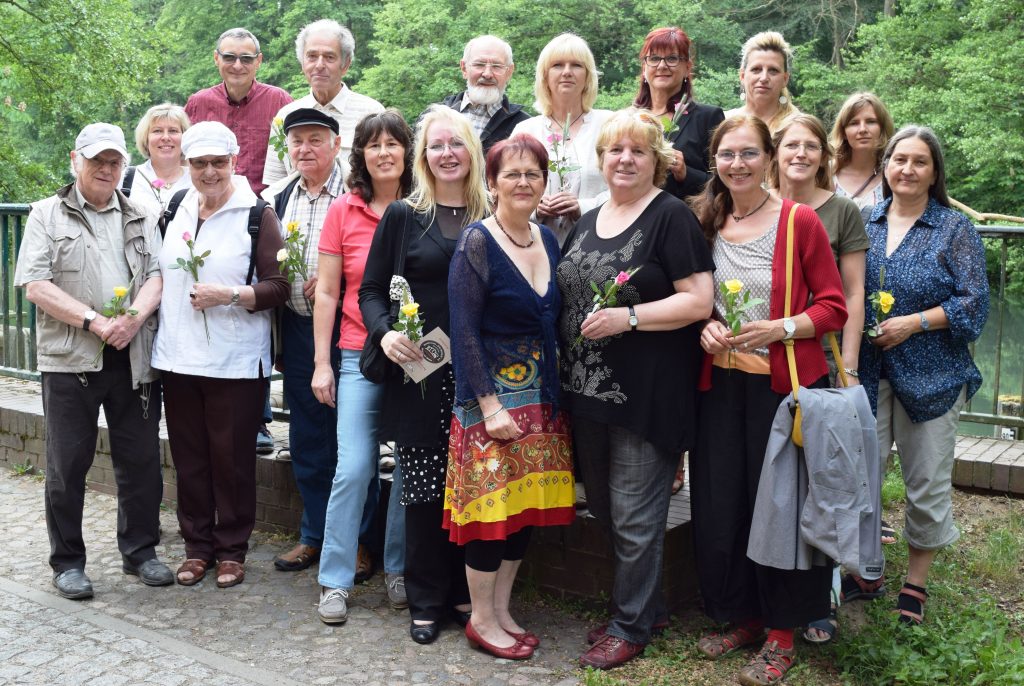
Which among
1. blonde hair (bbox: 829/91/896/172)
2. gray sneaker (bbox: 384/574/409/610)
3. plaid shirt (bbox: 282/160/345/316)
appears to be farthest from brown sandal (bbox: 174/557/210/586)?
blonde hair (bbox: 829/91/896/172)

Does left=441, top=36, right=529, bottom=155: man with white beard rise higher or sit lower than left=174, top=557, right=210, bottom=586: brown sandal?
higher

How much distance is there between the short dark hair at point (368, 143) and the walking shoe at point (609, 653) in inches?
84.2

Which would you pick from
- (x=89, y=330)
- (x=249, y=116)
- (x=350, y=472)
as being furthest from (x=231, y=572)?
(x=249, y=116)

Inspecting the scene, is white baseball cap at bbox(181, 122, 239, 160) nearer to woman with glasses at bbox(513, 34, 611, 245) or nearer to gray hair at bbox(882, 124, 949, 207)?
woman with glasses at bbox(513, 34, 611, 245)

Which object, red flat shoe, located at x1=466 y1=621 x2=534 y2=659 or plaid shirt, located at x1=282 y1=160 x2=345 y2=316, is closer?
red flat shoe, located at x1=466 y1=621 x2=534 y2=659

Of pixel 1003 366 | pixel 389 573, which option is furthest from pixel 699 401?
pixel 1003 366

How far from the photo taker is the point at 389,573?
4871 millimetres

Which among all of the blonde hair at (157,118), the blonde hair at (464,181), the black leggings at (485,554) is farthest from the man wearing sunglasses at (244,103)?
the black leggings at (485,554)

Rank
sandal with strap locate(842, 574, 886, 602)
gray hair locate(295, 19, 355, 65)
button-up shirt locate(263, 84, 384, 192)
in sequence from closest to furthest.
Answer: sandal with strap locate(842, 574, 886, 602) < button-up shirt locate(263, 84, 384, 192) < gray hair locate(295, 19, 355, 65)

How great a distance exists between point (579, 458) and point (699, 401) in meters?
0.54

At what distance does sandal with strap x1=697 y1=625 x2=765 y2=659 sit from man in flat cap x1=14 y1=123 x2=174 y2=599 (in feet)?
8.54

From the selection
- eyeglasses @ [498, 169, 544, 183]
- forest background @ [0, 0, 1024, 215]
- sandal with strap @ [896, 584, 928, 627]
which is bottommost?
sandal with strap @ [896, 584, 928, 627]

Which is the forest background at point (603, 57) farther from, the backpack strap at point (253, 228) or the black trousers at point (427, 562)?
the black trousers at point (427, 562)

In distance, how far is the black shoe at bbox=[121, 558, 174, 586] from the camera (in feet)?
16.6
